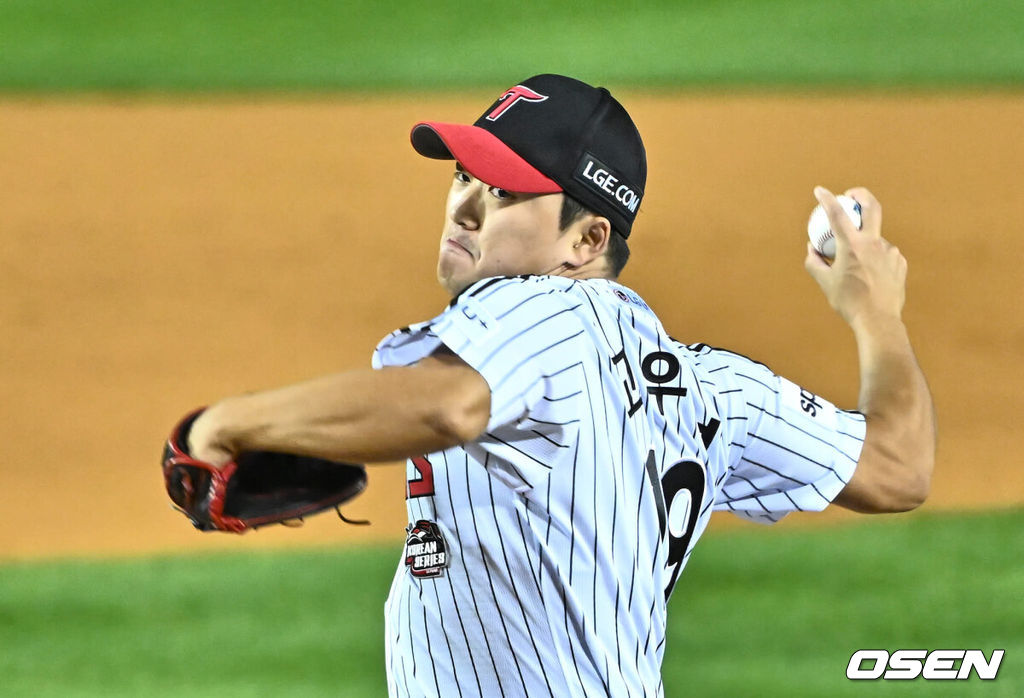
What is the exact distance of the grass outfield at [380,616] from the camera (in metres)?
4.43

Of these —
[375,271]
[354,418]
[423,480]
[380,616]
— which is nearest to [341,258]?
[375,271]

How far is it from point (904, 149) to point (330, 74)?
3734 millimetres

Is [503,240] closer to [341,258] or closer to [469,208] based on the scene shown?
[469,208]

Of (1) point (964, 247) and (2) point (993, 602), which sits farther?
(1) point (964, 247)

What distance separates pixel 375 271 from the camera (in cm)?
708

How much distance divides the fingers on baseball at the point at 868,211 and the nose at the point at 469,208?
0.79 metres

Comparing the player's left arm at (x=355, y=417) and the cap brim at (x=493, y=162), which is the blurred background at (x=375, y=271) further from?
the player's left arm at (x=355, y=417)

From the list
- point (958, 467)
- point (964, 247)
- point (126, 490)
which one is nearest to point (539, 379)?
point (126, 490)

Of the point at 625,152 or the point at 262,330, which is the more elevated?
the point at 262,330

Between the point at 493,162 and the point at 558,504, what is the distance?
61cm

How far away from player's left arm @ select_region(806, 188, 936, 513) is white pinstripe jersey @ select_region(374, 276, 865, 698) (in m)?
0.34

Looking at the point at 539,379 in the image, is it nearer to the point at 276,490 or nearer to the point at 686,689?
the point at 276,490

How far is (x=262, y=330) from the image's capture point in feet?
22.1

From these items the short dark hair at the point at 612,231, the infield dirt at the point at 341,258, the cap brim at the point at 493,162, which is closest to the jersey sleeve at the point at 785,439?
the short dark hair at the point at 612,231
